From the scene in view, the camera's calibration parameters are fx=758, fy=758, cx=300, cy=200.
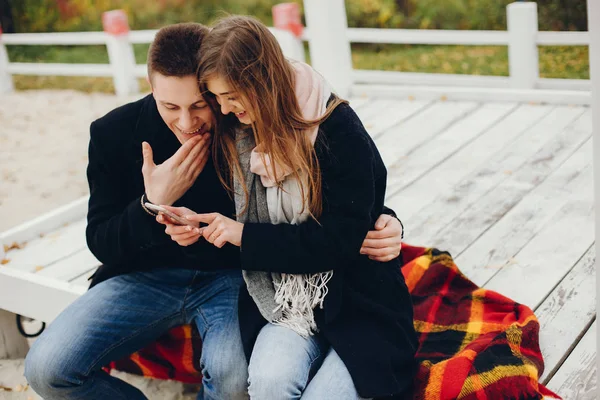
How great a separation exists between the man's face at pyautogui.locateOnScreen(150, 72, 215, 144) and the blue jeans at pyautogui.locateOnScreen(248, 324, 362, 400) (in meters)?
0.65

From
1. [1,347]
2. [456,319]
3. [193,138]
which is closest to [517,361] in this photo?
[456,319]

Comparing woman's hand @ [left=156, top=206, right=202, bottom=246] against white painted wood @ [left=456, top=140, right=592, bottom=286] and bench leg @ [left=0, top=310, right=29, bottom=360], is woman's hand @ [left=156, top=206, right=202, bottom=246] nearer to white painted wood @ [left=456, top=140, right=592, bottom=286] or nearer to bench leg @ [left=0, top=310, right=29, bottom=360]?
white painted wood @ [left=456, top=140, right=592, bottom=286]

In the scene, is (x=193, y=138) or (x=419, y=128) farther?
(x=419, y=128)

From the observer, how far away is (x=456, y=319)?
2691 millimetres

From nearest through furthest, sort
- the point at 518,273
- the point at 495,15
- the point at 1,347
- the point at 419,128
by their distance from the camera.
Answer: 1. the point at 518,273
2. the point at 1,347
3. the point at 419,128
4. the point at 495,15

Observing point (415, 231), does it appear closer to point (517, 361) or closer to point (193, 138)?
point (517, 361)

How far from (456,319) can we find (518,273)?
19.8 inches

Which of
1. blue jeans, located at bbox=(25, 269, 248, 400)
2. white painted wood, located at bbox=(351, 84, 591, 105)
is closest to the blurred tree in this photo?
white painted wood, located at bbox=(351, 84, 591, 105)

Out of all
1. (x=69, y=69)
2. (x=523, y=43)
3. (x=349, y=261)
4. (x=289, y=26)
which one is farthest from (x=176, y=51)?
(x=69, y=69)

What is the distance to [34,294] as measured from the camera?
319cm

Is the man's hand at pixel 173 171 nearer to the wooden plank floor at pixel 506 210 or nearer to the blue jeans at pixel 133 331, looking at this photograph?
the blue jeans at pixel 133 331

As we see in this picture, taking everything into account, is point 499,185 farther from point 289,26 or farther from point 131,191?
point 289,26

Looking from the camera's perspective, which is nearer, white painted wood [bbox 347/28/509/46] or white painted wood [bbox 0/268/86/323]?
white painted wood [bbox 0/268/86/323]

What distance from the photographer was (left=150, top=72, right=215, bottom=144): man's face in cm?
218
